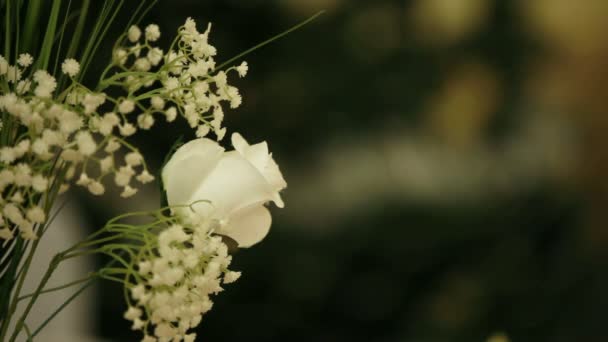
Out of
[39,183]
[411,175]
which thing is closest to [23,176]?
[39,183]

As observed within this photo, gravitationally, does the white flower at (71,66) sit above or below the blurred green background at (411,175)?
below

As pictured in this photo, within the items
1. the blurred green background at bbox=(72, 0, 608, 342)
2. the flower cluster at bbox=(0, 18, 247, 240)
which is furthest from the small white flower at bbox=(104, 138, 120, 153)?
the blurred green background at bbox=(72, 0, 608, 342)

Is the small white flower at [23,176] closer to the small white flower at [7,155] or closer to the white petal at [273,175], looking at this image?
the small white flower at [7,155]

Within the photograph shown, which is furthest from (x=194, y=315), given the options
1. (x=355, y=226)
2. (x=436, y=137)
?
(x=436, y=137)

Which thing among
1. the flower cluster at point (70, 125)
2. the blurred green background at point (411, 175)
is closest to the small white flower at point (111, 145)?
the flower cluster at point (70, 125)

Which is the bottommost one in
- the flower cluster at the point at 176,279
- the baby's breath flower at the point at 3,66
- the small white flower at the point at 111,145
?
the flower cluster at the point at 176,279

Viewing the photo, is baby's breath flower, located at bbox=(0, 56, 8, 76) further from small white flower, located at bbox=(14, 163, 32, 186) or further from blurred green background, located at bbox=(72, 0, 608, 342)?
blurred green background, located at bbox=(72, 0, 608, 342)
